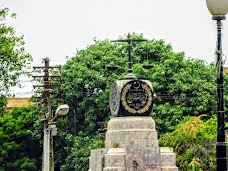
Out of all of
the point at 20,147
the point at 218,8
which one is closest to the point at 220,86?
the point at 218,8

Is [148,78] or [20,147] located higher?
[148,78]

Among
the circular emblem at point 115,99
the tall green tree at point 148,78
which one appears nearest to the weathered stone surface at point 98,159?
the circular emblem at point 115,99

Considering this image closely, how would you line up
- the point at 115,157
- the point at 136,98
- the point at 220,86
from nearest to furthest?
the point at 220,86 → the point at 115,157 → the point at 136,98

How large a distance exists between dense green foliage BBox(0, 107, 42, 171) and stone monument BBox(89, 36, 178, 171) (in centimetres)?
3071

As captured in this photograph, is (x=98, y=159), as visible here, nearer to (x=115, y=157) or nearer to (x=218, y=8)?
(x=115, y=157)

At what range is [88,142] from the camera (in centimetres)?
6300

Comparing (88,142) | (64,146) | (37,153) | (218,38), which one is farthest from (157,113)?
(218,38)

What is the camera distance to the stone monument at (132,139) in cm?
3962

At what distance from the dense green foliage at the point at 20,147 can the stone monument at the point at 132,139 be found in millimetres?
30712

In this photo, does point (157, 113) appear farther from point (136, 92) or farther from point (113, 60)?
point (136, 92)

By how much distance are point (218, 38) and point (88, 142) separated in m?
44.8

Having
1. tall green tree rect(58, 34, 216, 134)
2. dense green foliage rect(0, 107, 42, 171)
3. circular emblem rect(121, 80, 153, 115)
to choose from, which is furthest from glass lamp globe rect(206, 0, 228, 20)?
dense green foliage rect(0, 107, 42, 171)

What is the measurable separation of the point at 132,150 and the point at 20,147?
3383 cm

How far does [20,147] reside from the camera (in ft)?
238
